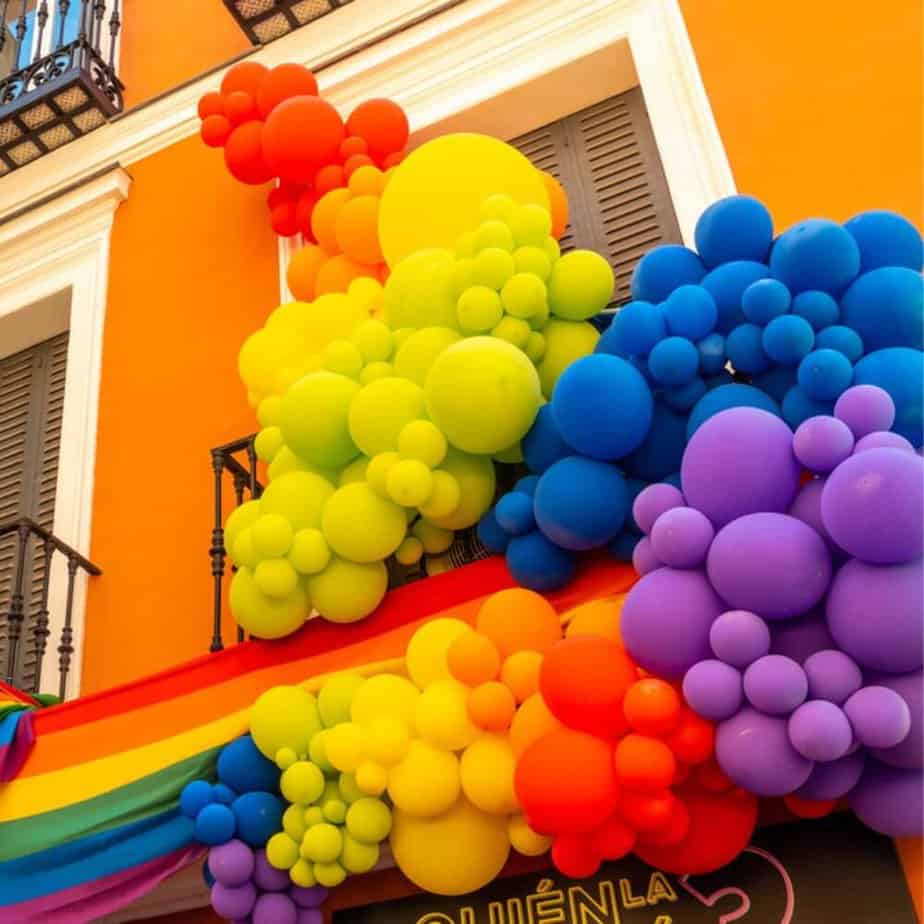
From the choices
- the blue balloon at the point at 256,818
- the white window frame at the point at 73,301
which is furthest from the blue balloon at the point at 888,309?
the white window frame at the point at 73,301

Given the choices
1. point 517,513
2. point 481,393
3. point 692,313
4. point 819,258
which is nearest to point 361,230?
point 481,393

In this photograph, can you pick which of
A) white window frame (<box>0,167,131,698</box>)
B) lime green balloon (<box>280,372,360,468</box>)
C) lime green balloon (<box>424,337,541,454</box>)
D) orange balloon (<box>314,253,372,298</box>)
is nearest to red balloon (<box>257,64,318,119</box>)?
orange balloon (<box>314,253,372,298</box>)

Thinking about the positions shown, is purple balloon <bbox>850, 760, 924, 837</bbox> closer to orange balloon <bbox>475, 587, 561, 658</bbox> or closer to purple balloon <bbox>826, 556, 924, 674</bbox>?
purple balloon <bbox>826, 556, 924, 674</bbox>

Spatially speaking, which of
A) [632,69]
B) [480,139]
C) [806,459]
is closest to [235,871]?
[806,459]

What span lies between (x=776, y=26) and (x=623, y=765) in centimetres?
341

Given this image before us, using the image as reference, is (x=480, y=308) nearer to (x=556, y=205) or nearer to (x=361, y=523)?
(x=361, y=523)

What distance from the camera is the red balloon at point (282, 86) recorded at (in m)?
4.43

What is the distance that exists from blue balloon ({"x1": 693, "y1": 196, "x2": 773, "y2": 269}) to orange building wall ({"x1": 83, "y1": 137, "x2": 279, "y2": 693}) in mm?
2442

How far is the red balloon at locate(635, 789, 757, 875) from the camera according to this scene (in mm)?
2426

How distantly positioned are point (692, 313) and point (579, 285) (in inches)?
17.7

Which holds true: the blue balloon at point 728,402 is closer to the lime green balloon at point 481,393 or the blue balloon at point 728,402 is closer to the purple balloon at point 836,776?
the lime green balloon at point 481,393

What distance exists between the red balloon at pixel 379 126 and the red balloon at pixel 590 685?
8.58ft

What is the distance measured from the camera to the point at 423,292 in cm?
311

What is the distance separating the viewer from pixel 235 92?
14.9 ft
